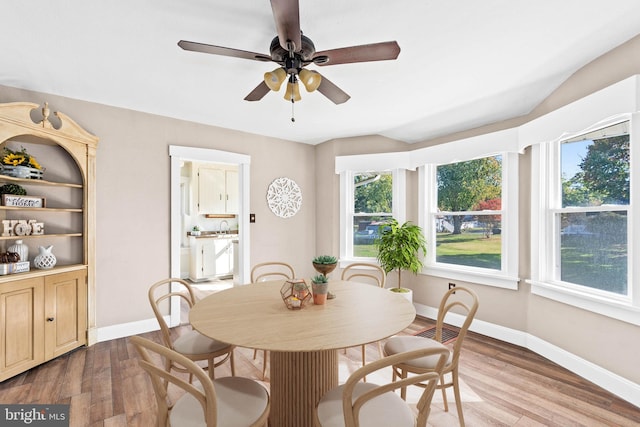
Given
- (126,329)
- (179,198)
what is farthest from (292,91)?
(126,329)

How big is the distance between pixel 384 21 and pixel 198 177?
4932mm

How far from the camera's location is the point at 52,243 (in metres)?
2.82

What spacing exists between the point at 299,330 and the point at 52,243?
287 centimetres

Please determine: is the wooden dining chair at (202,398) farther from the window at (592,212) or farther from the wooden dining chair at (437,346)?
the window at (592,212)

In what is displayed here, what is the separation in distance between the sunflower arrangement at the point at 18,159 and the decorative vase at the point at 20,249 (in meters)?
0.67

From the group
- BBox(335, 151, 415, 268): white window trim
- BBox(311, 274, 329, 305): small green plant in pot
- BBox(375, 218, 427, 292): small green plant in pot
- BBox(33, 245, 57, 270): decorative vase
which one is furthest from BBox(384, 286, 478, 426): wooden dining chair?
BBox(33, 245, 57, 270): decorative vase

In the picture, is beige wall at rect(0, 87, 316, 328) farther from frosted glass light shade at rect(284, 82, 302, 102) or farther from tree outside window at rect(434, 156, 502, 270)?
tree outside window at rect(434, 156, 502, 270)

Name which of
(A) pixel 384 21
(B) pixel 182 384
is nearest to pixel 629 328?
(A) pixel 384 21

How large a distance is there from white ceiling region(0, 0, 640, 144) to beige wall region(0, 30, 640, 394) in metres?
0.17

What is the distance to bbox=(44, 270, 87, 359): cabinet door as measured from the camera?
2.55m

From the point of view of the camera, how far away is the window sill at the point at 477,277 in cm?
308

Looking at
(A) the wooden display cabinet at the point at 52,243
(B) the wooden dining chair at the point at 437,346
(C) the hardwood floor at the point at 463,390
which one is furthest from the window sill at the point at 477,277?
(A) the wooden display cabinet at the point at 52,243

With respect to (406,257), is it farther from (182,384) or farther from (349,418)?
(182,384)

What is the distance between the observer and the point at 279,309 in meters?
1.69
